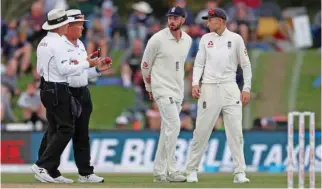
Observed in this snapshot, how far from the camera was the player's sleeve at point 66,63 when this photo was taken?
549 inches

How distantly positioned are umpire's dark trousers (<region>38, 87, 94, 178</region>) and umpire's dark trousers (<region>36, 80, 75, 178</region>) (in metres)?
0.22

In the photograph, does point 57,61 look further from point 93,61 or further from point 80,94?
point 80,94

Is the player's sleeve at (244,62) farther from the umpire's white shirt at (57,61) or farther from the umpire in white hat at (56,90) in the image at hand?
the umpire's white shirt at (57,61)

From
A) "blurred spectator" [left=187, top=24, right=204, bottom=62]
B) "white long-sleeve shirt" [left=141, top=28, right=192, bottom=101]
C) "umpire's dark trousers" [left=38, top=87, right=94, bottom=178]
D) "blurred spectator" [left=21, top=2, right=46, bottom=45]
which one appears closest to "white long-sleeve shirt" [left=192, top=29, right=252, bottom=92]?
"white long-sleeve shirt" [left=141, top=28, right=192, bottom=101]

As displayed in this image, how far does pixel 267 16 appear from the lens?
81.3ft

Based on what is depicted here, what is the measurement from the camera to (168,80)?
14.8m

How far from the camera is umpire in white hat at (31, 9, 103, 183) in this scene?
14086mm

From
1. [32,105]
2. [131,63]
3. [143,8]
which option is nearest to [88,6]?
[143,8]

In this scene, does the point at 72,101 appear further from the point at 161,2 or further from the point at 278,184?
the point at 161,2

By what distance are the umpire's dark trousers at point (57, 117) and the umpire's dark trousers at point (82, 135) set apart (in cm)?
22

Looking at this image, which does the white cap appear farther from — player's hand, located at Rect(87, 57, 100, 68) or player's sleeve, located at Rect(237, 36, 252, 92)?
player's hand, located at Rect(87, 57, 100, 68)

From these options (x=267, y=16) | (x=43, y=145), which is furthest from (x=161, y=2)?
(x=43, y=145)

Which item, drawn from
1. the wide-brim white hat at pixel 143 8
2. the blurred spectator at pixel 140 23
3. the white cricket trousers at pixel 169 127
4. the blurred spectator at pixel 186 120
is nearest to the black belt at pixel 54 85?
the white cricket trousers at pixel 169 127

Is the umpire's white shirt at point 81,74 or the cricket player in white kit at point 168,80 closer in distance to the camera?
the umpire's white shirt at point 81,74
